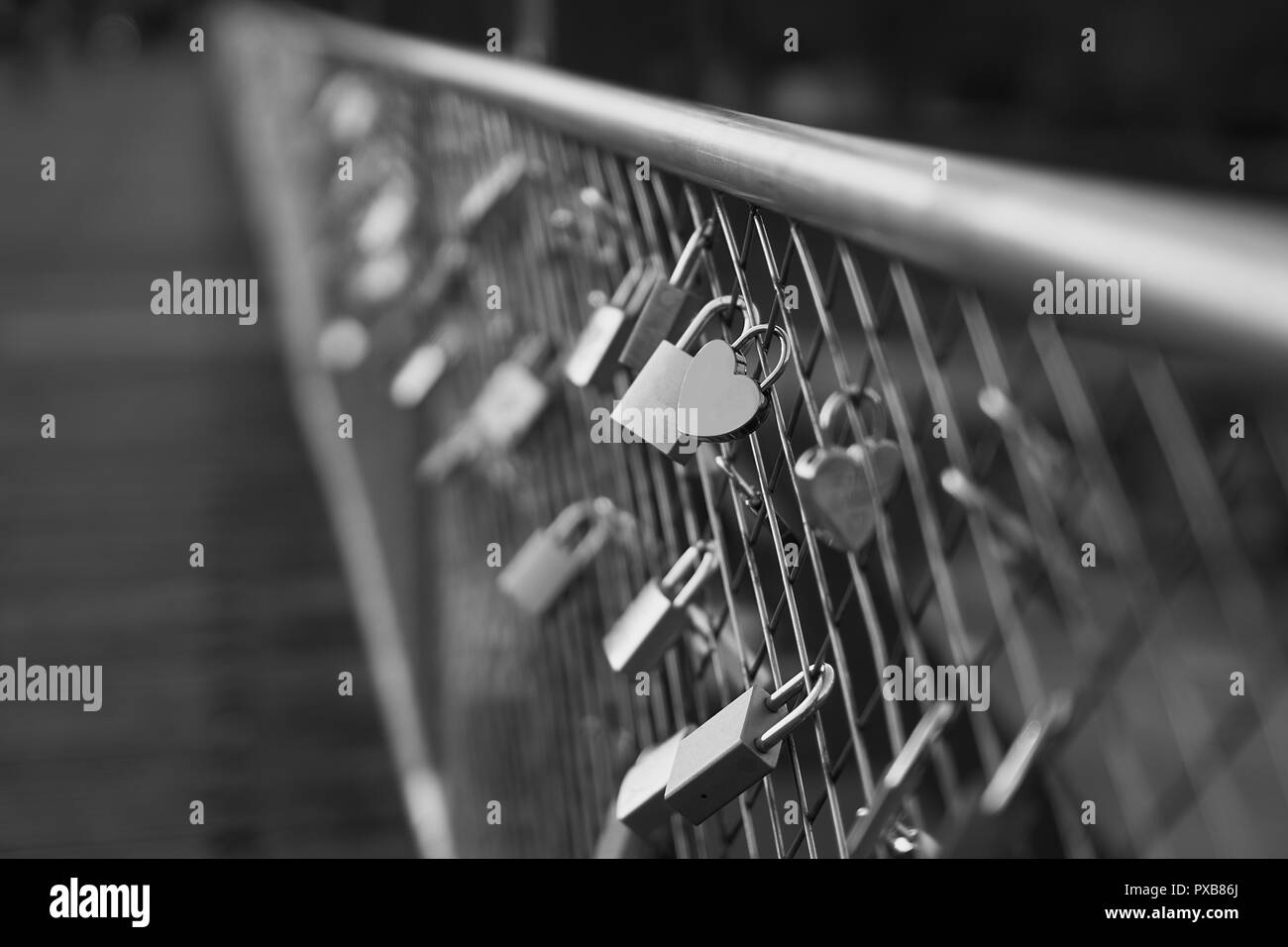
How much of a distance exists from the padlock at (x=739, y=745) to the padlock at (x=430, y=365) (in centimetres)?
163

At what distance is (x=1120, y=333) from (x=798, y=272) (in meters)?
2.46

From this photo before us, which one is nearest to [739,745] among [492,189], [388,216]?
[492,189]

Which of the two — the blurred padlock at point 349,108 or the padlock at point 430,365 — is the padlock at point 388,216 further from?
the padlock at point 430,365

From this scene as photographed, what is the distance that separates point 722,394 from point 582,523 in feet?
2.61

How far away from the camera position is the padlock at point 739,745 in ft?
2.50

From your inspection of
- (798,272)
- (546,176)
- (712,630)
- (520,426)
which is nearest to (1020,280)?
(712,630)

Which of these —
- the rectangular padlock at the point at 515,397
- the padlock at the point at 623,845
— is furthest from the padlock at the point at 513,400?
the padlock at the point at 623,845

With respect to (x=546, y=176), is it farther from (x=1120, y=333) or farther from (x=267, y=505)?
(x=267, y=505)

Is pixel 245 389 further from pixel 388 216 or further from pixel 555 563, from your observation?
pixel 555 563

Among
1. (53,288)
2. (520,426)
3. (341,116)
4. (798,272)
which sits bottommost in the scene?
(520,426)

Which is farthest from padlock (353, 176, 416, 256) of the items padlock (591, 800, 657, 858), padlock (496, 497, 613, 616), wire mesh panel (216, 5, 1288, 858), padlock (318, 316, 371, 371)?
padlock (591, 800, 657, 858)

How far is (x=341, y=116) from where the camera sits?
3438mm

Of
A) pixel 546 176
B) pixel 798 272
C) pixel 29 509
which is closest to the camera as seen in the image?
pixel 546 176
